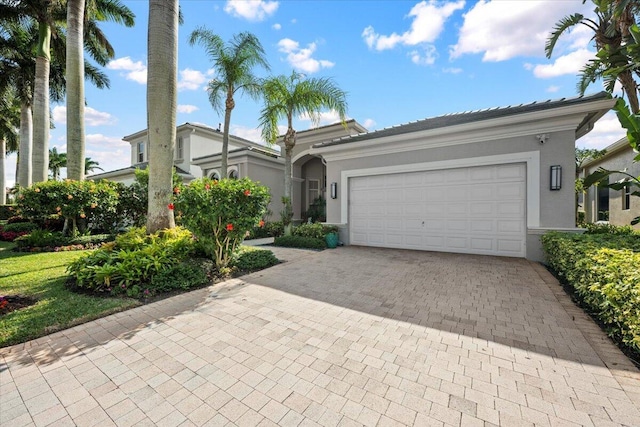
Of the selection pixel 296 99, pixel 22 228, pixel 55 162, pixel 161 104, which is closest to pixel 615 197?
pixel 296 99

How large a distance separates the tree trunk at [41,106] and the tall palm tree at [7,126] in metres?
10.2

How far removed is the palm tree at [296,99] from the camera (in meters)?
10.8

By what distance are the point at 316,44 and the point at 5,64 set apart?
21890mm

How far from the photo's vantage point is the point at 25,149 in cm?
1831

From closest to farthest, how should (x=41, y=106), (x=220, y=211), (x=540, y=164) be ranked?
1. (x=220, y=211)
2. (x=540, y=164)
3. (x=41, y=106)

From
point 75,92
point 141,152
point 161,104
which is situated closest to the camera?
point 161,104

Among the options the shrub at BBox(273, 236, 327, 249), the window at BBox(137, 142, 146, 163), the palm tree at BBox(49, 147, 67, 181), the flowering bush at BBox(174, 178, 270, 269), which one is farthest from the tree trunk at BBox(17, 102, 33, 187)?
the palm tree at BBox(49, 147, 67, 181)

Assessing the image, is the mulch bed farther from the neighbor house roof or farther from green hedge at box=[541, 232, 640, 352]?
the neighbor house roof

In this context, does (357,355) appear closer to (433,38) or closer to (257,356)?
(257,356)

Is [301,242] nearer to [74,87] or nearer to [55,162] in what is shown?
[74,87]

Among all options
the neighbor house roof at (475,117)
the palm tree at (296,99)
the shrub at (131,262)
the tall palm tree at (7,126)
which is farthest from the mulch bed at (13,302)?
the tall palm tree at (7,126)

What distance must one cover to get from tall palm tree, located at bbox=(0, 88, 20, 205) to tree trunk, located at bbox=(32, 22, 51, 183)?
10.2 metres

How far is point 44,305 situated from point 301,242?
706 centimetres

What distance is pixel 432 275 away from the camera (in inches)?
244
